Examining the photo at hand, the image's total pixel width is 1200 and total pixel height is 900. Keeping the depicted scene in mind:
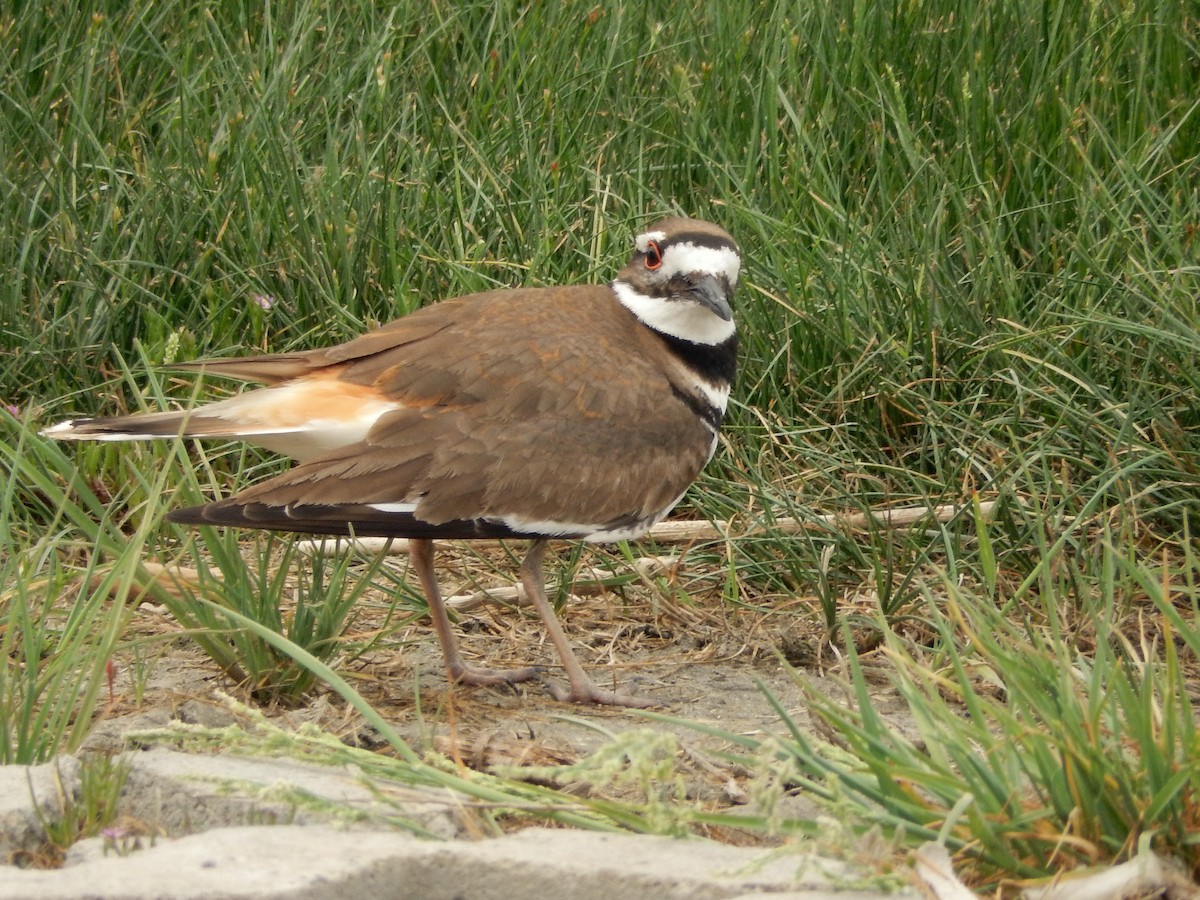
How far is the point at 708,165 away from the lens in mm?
5730

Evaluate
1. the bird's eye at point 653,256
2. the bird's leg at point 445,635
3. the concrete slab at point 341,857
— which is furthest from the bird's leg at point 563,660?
the concrete slab at point 341,857

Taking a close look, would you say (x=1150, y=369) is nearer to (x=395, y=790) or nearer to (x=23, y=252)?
(x=395, y=790)

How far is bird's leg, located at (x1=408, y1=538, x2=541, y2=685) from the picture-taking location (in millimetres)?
4168

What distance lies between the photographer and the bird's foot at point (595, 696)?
4.09 metres

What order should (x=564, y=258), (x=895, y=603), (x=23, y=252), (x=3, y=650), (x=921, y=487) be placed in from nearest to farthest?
(x=3, y=650), (x=895, y=603), (x=921, y=487), (x=23, y=252), (x=564, y=258)

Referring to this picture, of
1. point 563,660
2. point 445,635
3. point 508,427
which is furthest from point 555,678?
point 508,427

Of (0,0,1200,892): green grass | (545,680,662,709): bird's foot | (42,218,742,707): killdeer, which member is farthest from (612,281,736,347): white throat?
(545,680,662,709): bird's foot

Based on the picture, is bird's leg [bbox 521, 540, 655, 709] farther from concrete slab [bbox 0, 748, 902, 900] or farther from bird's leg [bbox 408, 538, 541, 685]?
concrete slab [bbox 0, 748, 902, 900]

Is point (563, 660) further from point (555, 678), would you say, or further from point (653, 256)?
point (653, 256)

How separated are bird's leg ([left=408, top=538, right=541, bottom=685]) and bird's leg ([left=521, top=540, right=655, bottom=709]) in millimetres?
150

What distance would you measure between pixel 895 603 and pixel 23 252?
3.01 metres

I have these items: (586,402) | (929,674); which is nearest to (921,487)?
(586,402)

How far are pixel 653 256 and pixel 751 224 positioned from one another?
963mm

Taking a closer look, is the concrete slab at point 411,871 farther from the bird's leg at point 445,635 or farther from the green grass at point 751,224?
the bird's leg at point 445,635
